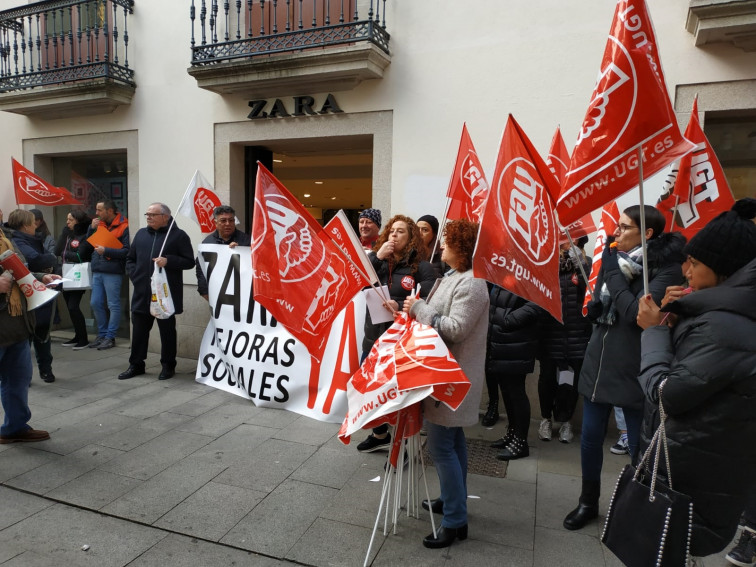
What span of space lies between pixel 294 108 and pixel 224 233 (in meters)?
1.81

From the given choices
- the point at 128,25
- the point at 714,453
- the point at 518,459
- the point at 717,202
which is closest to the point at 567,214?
the point at 714,453

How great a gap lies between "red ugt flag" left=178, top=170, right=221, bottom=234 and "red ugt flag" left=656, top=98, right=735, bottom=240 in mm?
4809

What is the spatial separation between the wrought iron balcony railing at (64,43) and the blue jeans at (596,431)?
7191 millimetres

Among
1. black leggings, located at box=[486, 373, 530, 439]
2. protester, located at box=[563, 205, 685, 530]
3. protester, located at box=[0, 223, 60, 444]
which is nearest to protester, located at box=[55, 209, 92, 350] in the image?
protester, located at box=[0, 223, 60, 444]

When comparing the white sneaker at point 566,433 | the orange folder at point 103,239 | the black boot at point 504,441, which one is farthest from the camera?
the orange folder at point 103,239

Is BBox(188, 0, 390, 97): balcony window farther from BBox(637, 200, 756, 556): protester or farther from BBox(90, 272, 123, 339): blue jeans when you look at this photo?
BBox(637, 200, 756, 556): protester

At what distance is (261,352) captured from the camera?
5.43 metres

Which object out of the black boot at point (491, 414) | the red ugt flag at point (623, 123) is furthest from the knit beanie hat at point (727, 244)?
the black boot at point (491, 414)

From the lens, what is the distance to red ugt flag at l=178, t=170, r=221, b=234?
6.13 meters

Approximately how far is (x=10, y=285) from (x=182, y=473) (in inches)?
77.8

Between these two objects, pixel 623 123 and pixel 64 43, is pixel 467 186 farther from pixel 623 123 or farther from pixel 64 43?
pixel 64 43

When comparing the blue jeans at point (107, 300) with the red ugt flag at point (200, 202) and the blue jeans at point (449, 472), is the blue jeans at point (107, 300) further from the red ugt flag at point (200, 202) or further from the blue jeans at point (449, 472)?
the blue jeans at point (449, 472)

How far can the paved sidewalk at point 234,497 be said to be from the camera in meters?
2.92

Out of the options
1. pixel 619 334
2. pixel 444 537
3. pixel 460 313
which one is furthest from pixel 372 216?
pixel 444 537
